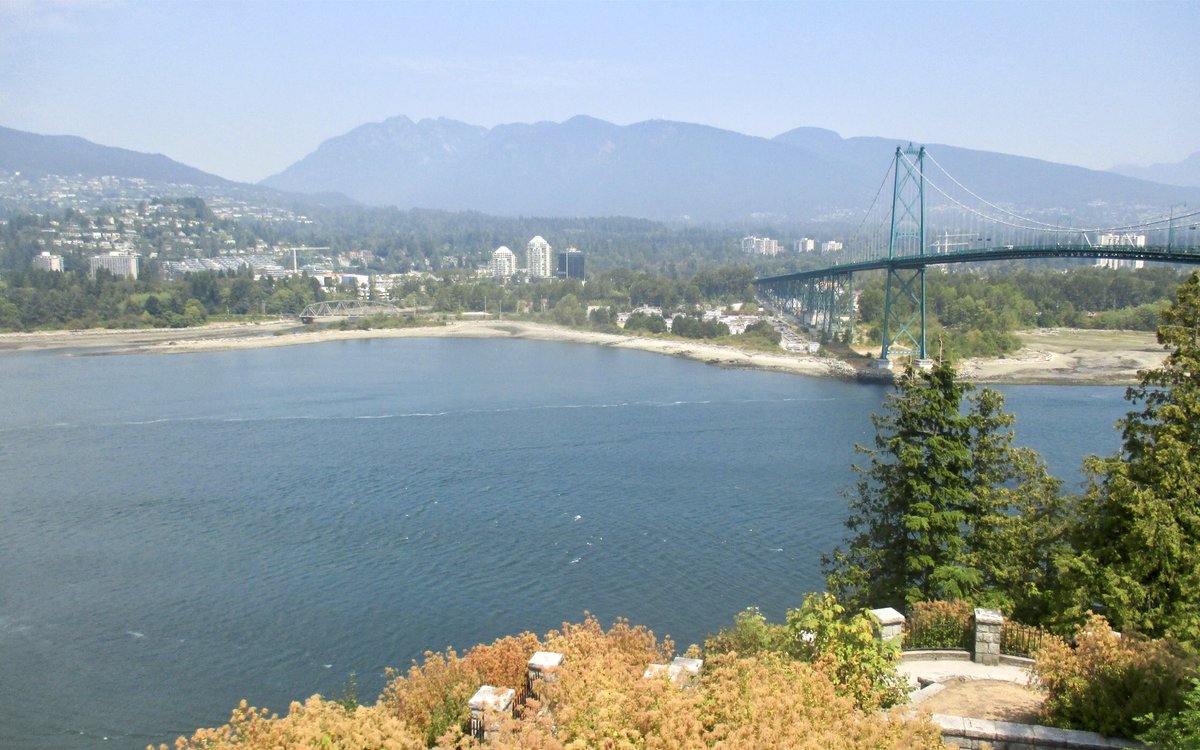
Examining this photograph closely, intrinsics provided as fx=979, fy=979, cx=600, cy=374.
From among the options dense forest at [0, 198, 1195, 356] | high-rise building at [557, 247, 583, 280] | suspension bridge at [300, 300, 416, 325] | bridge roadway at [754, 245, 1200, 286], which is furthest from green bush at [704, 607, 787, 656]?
high-rise building at [557, 247, 583, 280]

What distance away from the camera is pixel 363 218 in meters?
95.8

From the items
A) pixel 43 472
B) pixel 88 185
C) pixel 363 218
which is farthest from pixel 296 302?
pixel 88 185

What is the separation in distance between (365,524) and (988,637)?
6829mm

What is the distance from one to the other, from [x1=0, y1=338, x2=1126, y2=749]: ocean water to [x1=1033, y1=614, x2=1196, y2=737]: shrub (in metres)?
3.72

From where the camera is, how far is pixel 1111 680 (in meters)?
2.84

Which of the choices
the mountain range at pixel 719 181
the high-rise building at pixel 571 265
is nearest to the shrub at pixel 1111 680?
the high-rise building at pixel 571 265

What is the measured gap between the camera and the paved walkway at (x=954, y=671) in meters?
3.61

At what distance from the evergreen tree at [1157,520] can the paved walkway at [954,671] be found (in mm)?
447

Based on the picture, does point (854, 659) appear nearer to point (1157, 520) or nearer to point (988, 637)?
point (988, 637)

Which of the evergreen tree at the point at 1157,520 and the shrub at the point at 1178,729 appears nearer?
the shrub at the point at 1178,729

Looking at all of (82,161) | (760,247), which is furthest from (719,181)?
(760,247)

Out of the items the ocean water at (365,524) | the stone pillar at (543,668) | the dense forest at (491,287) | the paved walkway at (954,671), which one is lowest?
the ocean water at (365,524)

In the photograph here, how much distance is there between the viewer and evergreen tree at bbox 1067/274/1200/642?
3791 millimetres

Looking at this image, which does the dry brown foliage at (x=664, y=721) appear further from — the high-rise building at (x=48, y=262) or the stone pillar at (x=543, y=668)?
the high-rise building at (x=48, y=262)
